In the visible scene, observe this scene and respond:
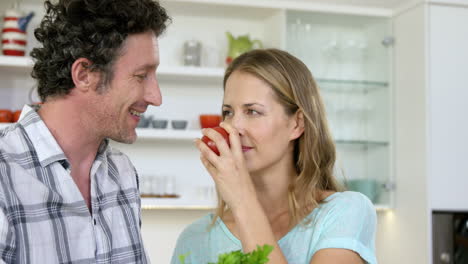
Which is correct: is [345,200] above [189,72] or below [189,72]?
below

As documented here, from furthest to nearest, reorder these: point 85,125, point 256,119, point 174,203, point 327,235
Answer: point 174,203 < point 256,119 < point 327,235 < point 85,125

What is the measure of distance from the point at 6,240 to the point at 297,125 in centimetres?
96

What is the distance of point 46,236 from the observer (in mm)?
1375

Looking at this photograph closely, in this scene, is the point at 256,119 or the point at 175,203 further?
the point at 175,203

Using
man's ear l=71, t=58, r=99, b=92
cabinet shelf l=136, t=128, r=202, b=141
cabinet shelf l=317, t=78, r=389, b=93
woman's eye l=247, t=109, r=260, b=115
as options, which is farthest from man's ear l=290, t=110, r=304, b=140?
cabinet shelf l=317, t=78, r=389, b=93

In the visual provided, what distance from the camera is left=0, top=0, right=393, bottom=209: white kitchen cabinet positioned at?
12.5 feet

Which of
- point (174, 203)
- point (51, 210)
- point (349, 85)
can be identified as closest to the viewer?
point (51, 210)

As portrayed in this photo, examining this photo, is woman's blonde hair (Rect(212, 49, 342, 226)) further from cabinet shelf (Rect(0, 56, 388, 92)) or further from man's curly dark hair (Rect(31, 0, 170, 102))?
cabinet shelf (Rect(0, 56, 388, 92))

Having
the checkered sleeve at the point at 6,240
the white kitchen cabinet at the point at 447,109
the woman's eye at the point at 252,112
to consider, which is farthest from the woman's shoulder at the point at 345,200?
the white kitchen cabinet at the point at 447,109


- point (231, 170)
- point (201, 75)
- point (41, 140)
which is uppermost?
point (201, 75)

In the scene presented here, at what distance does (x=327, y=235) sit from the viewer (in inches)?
65.5

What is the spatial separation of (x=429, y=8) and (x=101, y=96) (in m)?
2.66

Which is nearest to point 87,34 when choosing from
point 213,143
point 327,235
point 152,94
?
point 152,94

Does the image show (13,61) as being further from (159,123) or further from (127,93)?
(127,93)
